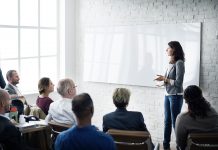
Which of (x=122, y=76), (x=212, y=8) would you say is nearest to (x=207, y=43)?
(x=212, y=8)

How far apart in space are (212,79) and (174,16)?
1165 millimetres

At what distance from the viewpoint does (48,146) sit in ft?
12.7

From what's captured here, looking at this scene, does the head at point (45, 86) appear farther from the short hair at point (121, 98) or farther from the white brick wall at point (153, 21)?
the white brick wall at point (153, 21)

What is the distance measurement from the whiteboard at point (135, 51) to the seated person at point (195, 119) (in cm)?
206

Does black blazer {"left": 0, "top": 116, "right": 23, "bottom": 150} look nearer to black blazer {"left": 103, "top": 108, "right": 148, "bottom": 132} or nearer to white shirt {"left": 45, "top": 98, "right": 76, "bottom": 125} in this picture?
white shirt {"left": 45, "top": 98, "right": 76, "bottom": 125}

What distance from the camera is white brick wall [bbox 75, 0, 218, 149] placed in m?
5.18

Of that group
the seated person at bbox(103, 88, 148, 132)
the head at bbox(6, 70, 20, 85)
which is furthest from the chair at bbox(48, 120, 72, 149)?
the head at bbox(6, 70, 20, 85)

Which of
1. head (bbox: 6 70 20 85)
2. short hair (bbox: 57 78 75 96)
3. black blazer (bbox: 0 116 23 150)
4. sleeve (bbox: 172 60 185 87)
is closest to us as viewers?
black blazer (bbox: 0 116 23 150)

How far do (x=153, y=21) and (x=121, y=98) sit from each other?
277 centimetres

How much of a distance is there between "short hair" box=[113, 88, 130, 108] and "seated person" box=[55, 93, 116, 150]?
Result: 107 centimetres

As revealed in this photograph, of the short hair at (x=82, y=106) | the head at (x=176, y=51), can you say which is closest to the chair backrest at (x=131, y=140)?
the short hair at (x=82, y=106)

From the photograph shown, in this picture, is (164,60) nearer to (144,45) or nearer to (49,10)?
(144,45)

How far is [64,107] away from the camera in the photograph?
358cm

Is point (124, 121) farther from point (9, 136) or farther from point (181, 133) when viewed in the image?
point (9, 136)
